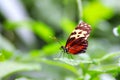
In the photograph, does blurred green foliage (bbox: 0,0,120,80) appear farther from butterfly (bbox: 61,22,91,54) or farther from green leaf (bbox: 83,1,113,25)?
butterfly (bbox: 61,22,91,54)

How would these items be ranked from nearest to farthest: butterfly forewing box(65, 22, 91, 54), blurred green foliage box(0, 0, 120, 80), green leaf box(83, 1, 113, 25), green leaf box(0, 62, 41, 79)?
butterfly forewing box(65, 22, 91, 54)
green leaf box(0, 62, 41, 79)
blurred green foliage box(0, 0, 120, 80)
green leaf box(83, 1, 113, 25)

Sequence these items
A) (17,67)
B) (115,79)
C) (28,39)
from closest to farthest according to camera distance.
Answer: (115,79), (17,67), (28,39)

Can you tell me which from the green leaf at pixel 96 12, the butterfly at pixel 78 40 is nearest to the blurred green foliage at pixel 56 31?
the green leaf at pixel 96 12

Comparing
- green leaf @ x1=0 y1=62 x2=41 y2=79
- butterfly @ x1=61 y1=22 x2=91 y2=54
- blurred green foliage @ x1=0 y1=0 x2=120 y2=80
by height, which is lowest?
butterfly @ x1=61 y1=22 x2=91 y2=54

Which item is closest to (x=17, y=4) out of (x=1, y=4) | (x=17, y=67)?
(x=1, y=4)

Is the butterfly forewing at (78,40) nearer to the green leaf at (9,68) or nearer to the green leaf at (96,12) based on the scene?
the green leaf at (9,68)

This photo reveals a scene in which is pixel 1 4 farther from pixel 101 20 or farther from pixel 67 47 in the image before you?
pixel 67 47

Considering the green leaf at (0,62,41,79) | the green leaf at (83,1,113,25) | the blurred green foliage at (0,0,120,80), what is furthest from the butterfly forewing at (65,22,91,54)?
the green leaf at (83,1,113,25)

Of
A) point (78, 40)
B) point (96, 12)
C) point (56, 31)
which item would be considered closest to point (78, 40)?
point (78, 40)
